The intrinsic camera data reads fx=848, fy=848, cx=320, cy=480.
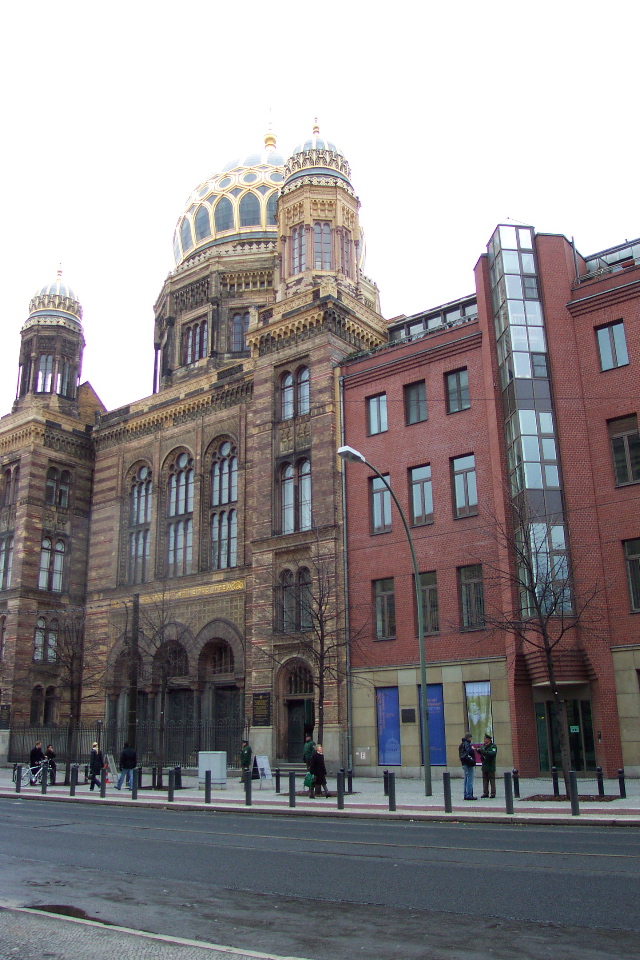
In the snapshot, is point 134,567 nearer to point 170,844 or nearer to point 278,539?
point 278,539

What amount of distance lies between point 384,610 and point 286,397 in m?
11.4

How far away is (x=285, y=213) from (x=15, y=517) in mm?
22731

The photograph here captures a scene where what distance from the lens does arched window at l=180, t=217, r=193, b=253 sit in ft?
190

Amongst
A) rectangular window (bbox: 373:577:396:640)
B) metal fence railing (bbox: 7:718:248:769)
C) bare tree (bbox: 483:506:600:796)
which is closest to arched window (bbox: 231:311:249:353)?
metal fence railing (bbox: 7:718:248:769)

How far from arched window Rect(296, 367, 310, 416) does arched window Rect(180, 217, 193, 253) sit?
75.5ft

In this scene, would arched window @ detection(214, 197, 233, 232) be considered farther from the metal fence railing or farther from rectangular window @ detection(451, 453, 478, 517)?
the metal fence railing

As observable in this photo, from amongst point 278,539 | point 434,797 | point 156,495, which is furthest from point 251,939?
point 156,495

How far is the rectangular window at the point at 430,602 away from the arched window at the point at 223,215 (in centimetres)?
3237

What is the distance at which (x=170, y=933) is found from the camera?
821 centimetres

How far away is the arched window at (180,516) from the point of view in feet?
144

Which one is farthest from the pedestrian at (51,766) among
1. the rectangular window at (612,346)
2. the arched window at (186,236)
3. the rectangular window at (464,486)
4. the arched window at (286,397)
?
the arched window at (186,236)

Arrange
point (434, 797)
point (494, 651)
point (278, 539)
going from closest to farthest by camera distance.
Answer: point (434, 797)
point (494, 651)
point (278, 539)

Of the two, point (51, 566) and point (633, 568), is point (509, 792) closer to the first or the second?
point (633, 568)

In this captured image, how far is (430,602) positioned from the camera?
32656 mm
